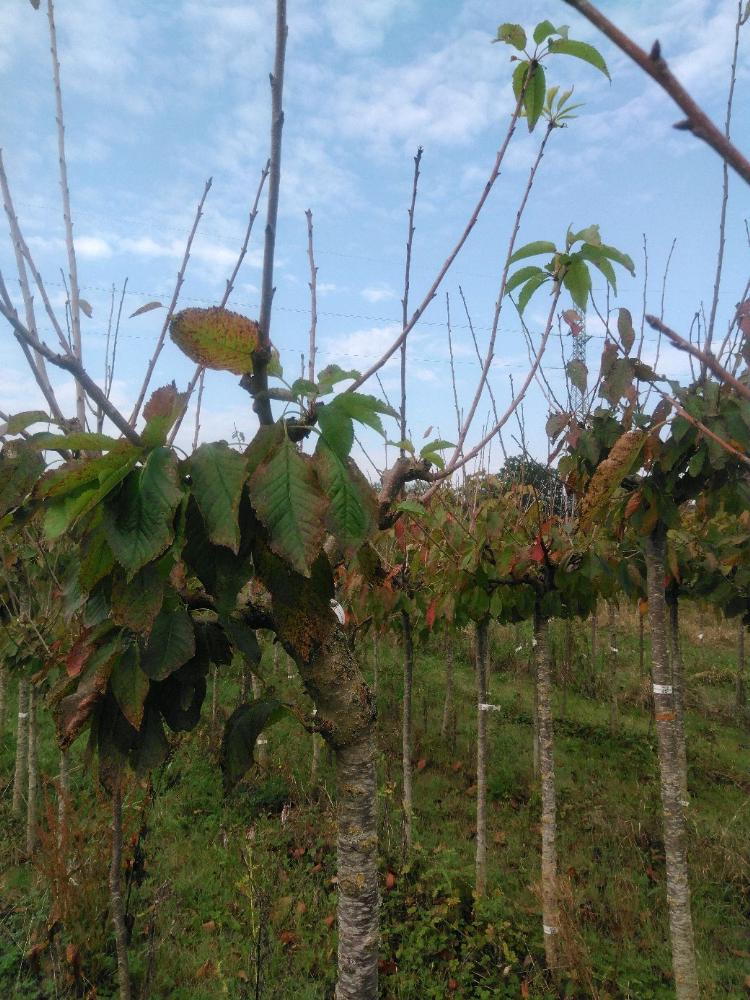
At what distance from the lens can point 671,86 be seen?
34 cm

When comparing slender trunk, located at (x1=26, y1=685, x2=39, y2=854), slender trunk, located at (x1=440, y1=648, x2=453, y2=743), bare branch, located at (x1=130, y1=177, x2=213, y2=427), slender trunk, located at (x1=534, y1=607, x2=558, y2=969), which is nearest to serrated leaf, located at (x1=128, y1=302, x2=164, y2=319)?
bare branch, located at (x1=130, y1=177, x2=213, y2=427)

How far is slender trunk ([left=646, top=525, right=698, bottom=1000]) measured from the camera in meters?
2.61

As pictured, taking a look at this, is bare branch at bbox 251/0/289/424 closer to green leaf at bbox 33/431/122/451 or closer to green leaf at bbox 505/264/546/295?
green leaf at bbox 33/431/122/451

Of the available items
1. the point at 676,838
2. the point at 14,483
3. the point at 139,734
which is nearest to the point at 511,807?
the point at 676,838

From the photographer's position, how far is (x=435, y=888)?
13.2 ft

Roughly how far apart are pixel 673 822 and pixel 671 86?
2.92m

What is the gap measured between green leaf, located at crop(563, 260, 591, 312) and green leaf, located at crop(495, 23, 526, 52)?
463mm

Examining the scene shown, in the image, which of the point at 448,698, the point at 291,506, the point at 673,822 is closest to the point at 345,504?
the point at 291,506

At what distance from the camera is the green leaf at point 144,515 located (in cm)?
97

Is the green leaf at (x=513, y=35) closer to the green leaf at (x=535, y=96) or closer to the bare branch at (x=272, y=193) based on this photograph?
the green leaf at (x=535, y=96)

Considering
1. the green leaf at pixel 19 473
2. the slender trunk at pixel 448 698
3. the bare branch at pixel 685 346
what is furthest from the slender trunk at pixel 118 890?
the slender trunk at pixel 448 698

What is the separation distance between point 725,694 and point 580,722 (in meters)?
3.09

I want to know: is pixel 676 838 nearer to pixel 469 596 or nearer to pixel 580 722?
pixel 469 596

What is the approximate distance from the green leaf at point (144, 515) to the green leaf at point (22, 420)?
1.57 feet
